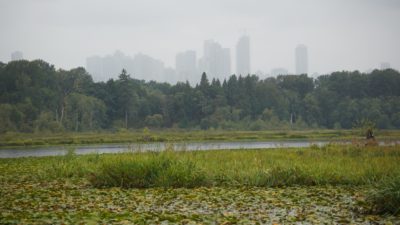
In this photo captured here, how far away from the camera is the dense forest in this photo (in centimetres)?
7950

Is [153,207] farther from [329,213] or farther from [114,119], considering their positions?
[114,119]

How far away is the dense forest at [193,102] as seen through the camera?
261 feet

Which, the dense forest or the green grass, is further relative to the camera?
the dense forest

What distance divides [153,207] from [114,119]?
78554 mm

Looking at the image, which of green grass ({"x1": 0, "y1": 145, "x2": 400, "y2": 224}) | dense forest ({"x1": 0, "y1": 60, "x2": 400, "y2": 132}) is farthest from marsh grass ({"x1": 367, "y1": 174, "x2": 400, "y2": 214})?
dense forest ({"x1": 0, "y1": 60, "x2": 400, "y2": 132})

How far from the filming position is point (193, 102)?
89.1 m

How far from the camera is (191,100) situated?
89438 mm

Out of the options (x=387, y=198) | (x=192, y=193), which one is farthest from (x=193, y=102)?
(x=387, y=198)

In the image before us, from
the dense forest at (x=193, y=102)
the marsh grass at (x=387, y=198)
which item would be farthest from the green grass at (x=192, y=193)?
the dense forest at (x=193, y=102)

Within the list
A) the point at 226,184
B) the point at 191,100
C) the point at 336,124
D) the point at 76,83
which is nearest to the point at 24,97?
the point at 76,83

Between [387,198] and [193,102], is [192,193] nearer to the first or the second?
[387,198]

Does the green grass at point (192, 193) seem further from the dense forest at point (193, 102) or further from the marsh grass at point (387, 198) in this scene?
the dense forest at point (193, 102)

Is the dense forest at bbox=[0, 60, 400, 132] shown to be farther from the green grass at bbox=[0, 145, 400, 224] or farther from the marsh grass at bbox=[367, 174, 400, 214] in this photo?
the marsh grass at bbox=[367, 174, 400, 214]

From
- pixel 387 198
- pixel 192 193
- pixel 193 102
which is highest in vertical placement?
pixel 193 102
